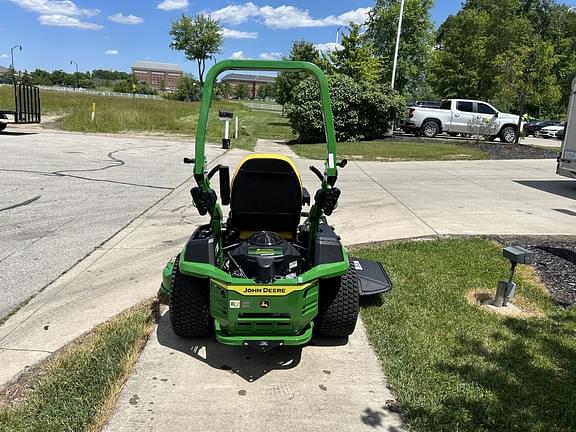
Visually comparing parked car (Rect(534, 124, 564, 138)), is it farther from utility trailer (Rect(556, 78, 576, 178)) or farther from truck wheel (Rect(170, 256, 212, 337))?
truck wheel (Rect(170, 256, 212, 337))

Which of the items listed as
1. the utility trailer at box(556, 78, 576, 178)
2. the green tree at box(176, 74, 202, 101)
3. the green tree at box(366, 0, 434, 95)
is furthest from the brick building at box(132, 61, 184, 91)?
the utility trailer at box(556, 78, 576, 178)

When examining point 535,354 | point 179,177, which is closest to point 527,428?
point 535,354

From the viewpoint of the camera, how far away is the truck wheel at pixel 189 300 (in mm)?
3340

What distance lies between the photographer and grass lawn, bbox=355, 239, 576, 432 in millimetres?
2781

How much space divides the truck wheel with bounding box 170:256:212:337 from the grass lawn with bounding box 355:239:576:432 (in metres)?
1.28

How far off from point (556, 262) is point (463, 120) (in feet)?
54.2

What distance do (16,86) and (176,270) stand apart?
730 inches

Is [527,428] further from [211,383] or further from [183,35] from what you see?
[183,35]

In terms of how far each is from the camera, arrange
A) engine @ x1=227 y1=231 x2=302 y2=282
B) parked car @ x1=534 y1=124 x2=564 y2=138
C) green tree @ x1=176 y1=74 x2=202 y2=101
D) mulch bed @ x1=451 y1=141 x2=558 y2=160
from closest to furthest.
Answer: engine @ x1=227 y1=231 x2=302 y2=282 → mulch bed @ x1=451 y1=141 x2=558 y2=160 → parked car @ x1=534 y1=124 x2=564 y2=138 → green tree @ x1=176 y1=74 x2=202 y2=101

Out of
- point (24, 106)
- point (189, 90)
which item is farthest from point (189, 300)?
point (189, 90)

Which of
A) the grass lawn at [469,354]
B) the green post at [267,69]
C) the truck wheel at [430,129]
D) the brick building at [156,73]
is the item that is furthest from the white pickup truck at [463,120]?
the brick building at [156,73]

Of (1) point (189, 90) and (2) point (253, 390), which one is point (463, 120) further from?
(1) point (189, 90)

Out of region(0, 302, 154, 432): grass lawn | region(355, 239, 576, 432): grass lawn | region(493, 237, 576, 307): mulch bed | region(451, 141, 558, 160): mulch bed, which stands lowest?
region(0, 302, 154, 432): grass lawn

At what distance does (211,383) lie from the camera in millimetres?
3039
